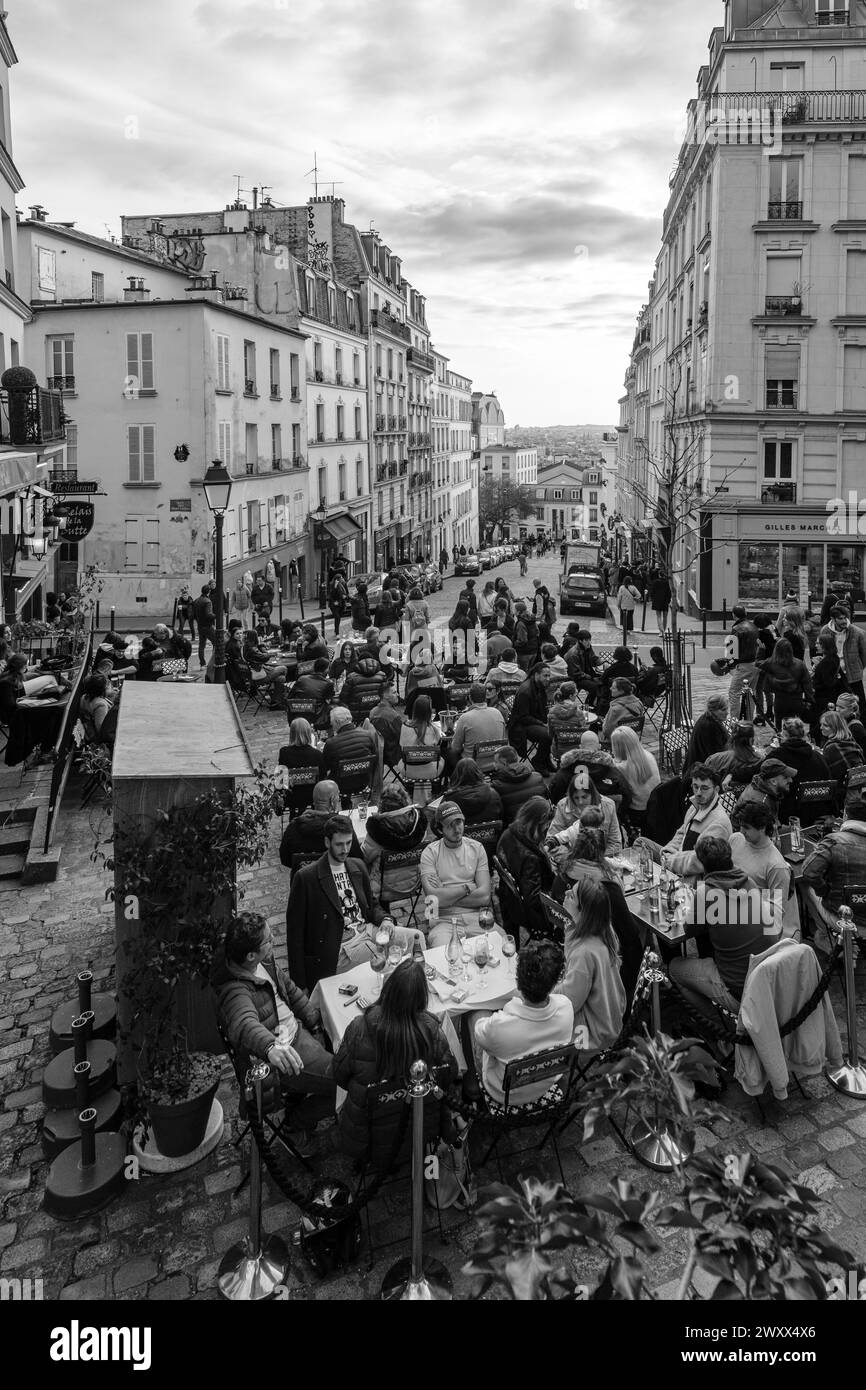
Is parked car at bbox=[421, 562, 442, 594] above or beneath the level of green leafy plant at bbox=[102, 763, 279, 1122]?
above

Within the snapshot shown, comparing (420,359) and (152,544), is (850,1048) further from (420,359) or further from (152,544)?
(420,359)

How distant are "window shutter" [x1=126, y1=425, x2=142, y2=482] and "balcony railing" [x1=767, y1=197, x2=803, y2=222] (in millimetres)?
19565

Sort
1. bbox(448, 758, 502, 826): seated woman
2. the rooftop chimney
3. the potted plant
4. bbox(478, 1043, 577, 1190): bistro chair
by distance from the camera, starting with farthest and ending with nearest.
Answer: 1. the rooftop chimney
2. bbox(448, 758, 502, 826): seated woman
3. the potted plant
4. bbox(478, 1043, 577, 1190): bistro chair

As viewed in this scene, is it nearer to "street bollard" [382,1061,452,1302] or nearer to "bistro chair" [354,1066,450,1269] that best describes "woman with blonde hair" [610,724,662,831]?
"bistro chair" [354,1066,450,1269]

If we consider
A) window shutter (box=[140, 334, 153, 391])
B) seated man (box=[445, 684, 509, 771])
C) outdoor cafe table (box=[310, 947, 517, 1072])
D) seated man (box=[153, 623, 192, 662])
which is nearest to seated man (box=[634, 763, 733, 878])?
outdoor cafe table (box=[310, 947, 517, 1072])

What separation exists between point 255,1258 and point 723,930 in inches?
125

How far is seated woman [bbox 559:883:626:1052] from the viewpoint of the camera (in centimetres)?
547

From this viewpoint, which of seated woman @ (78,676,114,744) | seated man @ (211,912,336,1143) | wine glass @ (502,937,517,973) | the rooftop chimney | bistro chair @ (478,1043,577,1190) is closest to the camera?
bistro chair @ (478,1043,577,1190)

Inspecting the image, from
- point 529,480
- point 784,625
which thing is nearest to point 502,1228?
point 784,625

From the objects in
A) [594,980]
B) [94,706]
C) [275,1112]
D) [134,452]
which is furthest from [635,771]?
[134,452]

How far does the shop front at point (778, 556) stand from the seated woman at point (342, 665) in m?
18.6

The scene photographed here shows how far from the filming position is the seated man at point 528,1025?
15.6 ft

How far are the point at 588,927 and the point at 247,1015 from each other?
6.40 feet

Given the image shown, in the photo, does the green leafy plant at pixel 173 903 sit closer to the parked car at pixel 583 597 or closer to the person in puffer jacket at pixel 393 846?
the person in puffer jacket at pixel 393 846
